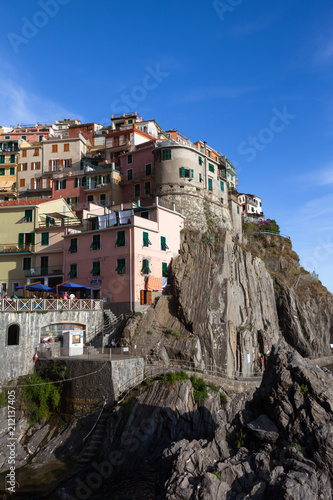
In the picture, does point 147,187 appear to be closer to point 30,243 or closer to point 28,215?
point 28,215

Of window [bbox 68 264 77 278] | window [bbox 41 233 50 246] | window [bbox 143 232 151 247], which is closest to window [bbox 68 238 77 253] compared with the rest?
window [bbox 68 264 77 278]

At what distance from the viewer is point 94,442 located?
26938 mm

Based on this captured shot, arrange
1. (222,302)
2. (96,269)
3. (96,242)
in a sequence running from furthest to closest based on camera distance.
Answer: (96,242)
(96,269)
(222,302)

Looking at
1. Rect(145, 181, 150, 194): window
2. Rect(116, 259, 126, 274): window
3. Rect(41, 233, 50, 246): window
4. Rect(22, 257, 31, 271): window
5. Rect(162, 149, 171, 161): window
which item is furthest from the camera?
Rect(145, 181, 150, 194): window

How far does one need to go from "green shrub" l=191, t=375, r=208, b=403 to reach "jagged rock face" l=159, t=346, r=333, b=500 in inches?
334

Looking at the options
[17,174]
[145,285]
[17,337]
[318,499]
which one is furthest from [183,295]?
[17,174]

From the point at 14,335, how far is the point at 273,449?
21677 mm

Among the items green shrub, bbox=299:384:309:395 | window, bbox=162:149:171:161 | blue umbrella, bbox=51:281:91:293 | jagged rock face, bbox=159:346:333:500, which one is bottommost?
jagged rock face, bbox=159:346:333:500

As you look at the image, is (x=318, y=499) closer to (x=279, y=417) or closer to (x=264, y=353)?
(x=279, y=417)

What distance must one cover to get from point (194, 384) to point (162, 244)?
16.5 metres

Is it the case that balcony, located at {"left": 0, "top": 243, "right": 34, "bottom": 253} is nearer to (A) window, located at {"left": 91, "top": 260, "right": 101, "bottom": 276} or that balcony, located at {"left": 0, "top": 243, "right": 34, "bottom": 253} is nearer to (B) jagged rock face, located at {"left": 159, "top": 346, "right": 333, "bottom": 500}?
(A) window, located at {"left": 91, "top": 260, "right": 101, "bottom": 276}

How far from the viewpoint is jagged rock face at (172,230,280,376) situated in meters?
38.3

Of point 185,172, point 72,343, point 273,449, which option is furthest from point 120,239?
point 273,449

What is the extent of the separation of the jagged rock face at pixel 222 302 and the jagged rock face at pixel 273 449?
16.9m
